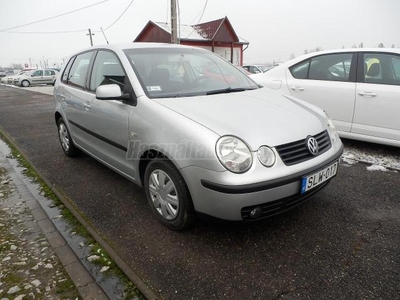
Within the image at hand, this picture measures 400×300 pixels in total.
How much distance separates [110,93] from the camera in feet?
8.12

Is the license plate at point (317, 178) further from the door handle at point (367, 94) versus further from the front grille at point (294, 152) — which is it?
the door handle at point (367, 94)

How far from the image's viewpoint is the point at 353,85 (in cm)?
403

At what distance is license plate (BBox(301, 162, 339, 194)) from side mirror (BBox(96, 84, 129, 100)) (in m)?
1.63

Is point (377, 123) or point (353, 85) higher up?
point (353, 85)

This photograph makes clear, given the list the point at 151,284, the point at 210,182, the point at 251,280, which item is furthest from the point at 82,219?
the point at 251,280

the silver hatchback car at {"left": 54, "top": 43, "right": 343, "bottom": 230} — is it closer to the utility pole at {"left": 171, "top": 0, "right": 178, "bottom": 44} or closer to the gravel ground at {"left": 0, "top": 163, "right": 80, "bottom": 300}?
the gravel ground at {"left": 0, "top": 163, "right": 80, "bottom": 300}

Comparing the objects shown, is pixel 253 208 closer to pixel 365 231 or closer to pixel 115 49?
pixel 365 231

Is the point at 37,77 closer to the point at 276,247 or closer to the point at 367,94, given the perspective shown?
the point at 367,94

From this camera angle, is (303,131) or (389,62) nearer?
(303,131)

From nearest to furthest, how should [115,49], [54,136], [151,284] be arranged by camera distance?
1. [151,284]
2. [115,49]
3. [54,136]

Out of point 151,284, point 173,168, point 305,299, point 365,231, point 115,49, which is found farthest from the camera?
point 115,49

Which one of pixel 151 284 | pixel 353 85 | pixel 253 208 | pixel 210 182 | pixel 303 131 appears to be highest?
pixel 353 85

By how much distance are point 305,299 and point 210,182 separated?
92cm

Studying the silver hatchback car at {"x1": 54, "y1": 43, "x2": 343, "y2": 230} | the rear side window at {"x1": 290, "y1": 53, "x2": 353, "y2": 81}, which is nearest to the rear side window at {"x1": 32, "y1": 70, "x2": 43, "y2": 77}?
the silver hatchback car at {"x1": 54, "y1": 43, "x2": 343, "y2": 230}
